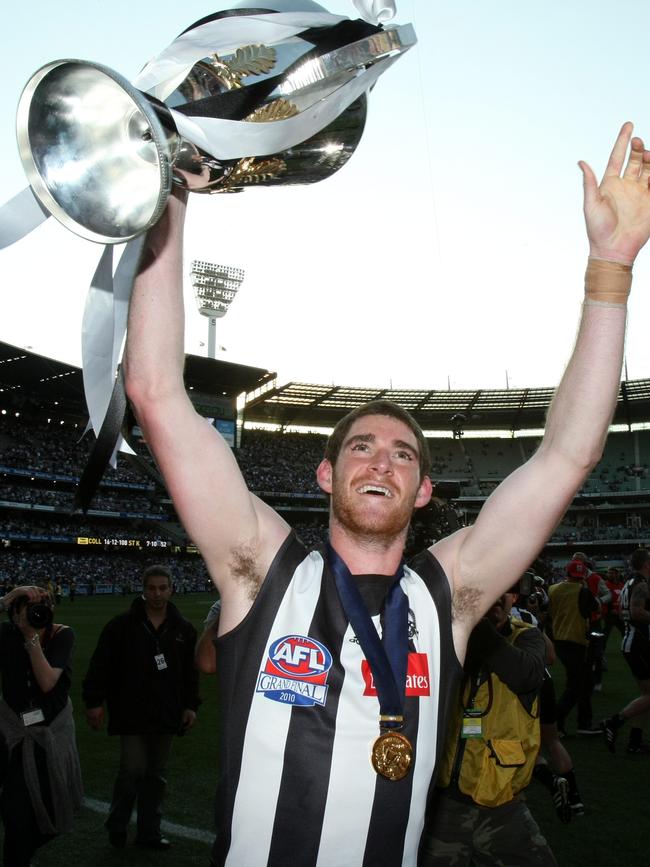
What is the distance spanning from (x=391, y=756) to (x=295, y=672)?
1.06 ft

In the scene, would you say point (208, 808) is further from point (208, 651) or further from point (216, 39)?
point (216, 39)

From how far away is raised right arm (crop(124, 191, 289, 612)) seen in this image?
5.92 feet

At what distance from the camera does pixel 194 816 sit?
541 cm

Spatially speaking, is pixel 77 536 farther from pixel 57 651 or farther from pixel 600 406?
pixel 600 406

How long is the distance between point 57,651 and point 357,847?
320 centimetres

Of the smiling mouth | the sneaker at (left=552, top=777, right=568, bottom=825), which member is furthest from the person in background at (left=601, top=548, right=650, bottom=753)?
the smiling mouth

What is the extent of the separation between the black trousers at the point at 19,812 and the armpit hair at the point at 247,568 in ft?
9.69

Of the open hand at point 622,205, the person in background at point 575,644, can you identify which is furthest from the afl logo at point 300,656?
the person in background at point 575,644

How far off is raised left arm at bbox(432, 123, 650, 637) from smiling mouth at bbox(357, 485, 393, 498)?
304mm

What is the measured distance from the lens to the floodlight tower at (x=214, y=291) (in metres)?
53.7

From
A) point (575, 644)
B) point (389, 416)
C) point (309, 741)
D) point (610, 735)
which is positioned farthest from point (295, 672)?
point (575, 644)

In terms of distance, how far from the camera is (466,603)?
2.18 meters

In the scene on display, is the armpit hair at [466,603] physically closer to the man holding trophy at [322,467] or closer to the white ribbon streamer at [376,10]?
the man holding trophy at [322,467]

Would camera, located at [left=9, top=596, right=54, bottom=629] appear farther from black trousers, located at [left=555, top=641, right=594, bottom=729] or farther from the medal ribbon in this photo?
black trousers, located at [left=555, top=641, right=594, bottom=729]
